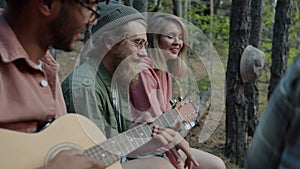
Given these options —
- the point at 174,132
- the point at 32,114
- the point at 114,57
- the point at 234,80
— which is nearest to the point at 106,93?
the point at 114,57

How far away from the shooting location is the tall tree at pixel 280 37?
15.0 feet

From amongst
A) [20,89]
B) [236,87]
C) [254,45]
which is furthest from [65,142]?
[254,45]

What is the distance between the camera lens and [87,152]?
158 cm

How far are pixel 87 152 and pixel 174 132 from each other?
0.55m

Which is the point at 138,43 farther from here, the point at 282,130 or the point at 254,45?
the point at 254,45

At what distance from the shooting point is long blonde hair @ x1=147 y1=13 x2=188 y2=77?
2461 millimetres

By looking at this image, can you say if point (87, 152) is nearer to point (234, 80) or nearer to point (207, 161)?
point (207, 161)

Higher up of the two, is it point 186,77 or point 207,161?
point 186,77

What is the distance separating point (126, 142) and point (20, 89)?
21.3 inches

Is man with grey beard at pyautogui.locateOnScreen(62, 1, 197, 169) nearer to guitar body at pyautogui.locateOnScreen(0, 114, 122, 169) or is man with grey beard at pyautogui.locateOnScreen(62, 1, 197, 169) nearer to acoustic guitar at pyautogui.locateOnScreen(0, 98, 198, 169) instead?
acoustic guitar at pyautogui.locateOnScreen(0, 98, 198, 169)

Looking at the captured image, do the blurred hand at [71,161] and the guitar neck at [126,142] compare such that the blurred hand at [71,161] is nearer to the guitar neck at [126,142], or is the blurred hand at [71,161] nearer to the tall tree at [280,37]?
the guitar neck at [126,142]

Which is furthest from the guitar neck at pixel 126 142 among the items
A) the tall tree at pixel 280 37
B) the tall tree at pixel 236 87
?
the tall tree at pixel 280 37

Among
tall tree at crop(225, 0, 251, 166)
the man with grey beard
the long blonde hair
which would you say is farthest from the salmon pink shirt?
tall tree at crop(225, 0, 251, 166)

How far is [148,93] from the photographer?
2.26m
